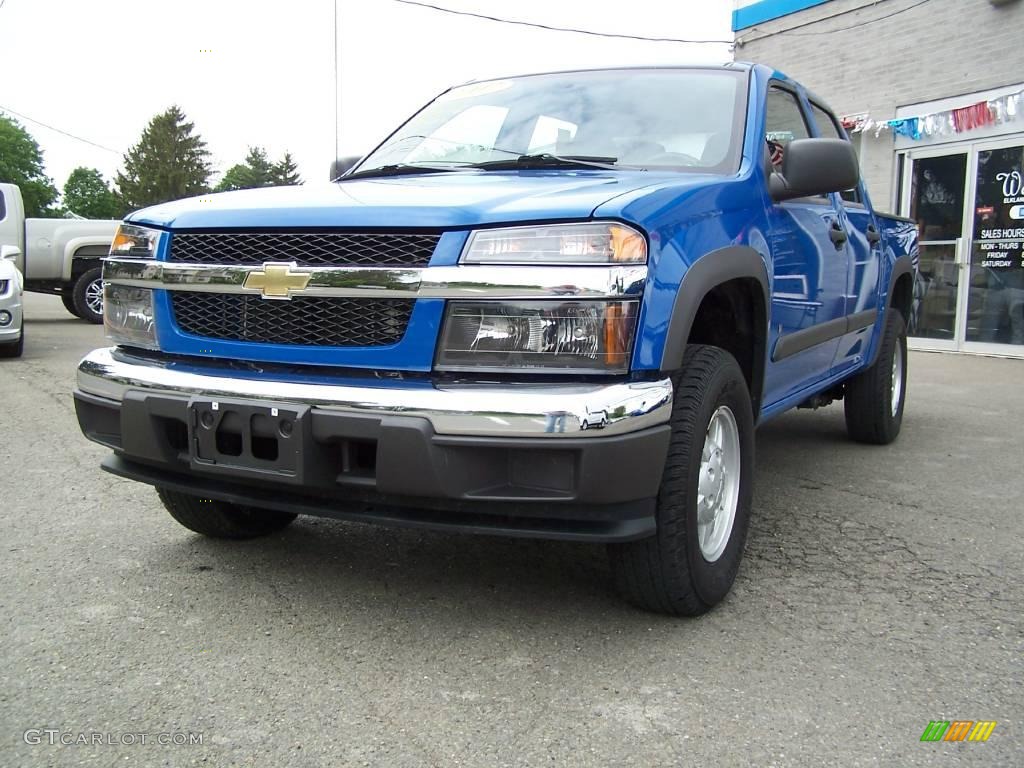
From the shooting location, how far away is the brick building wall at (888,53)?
32.2 ft

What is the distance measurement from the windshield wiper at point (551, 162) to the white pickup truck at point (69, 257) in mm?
11097

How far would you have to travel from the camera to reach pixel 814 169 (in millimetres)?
3141

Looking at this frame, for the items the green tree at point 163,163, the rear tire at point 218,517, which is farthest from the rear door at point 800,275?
the green tree at point 163,163

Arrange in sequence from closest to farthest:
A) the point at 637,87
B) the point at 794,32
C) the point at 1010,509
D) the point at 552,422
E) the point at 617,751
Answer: the point at 617,751
the point at 552,422
the point at 637,87
the point at 1010,509
the point at 794,32

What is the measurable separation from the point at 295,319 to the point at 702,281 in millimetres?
1122

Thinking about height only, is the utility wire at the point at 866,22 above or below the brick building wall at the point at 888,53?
above

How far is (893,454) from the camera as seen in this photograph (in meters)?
5.13

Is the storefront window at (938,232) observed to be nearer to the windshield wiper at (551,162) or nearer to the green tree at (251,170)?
the windshield wiper at (551,162)

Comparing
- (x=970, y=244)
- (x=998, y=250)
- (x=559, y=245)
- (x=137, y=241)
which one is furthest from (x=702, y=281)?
(x=970, y=244)

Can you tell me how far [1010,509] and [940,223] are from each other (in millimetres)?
7704

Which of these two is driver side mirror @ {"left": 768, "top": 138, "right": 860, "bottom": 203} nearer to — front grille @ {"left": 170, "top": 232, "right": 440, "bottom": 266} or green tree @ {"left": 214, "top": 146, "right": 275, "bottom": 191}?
front grille @ {"left": 170, "top": 232, "right": 440, "bottom": 266}

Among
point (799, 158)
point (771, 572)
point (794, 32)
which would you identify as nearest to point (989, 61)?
point (794, 32)

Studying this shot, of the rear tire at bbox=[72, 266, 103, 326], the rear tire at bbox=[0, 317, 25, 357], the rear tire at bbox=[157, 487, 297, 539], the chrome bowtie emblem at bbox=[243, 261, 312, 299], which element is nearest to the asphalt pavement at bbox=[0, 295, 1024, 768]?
the rear tire at bbox=[157, 487, 297, 539]

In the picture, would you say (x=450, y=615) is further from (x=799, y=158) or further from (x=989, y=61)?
(x=989, y=61)
